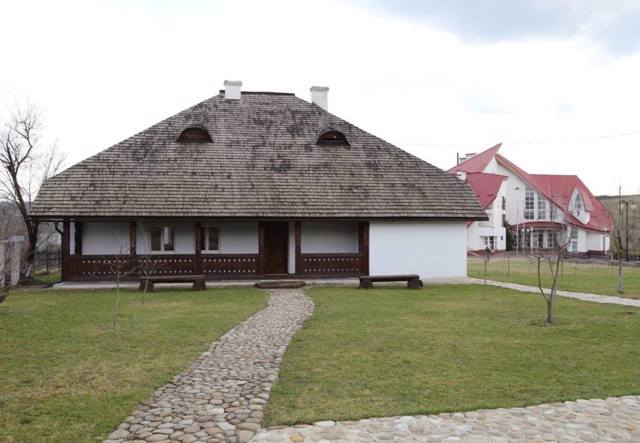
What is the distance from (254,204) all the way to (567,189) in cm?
4129

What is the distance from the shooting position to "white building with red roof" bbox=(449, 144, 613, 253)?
4775 centimetres

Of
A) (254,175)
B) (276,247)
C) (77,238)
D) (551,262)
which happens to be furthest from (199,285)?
(551,262)

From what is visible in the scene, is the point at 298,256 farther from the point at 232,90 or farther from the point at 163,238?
the point at 232,90

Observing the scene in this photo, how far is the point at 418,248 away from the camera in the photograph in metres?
21.2

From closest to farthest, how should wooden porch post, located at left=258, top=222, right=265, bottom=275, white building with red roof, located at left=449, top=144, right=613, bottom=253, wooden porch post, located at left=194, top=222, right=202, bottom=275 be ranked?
→ wooden porch post, located at left=194, top=222, right=202, bottom=275 → wooden porch post, located at left=258, top=222, right=265, bottom=275 → white building with red roof, located at left=449, top=144, right=613, bottom=253

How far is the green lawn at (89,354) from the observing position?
5.45 meters

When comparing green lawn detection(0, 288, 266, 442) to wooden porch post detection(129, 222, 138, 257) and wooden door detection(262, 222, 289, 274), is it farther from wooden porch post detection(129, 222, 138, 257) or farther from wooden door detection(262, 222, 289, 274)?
wooden door detection(262, 222, 289, 274)

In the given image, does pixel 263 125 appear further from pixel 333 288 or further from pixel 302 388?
pixel 302 388

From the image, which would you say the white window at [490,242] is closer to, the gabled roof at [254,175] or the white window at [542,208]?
the white window at [542,208]

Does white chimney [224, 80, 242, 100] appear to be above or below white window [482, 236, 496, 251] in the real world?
above

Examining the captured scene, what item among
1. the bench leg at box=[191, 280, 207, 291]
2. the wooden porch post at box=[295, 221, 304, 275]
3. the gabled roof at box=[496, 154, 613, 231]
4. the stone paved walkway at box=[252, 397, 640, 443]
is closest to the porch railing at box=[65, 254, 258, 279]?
the wooden porch post at box=[295, 221, 304, 275]

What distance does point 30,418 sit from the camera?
5.42m

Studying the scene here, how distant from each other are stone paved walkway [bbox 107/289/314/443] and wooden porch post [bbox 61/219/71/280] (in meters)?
11.6

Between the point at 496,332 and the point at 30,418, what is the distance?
7.70 metres
